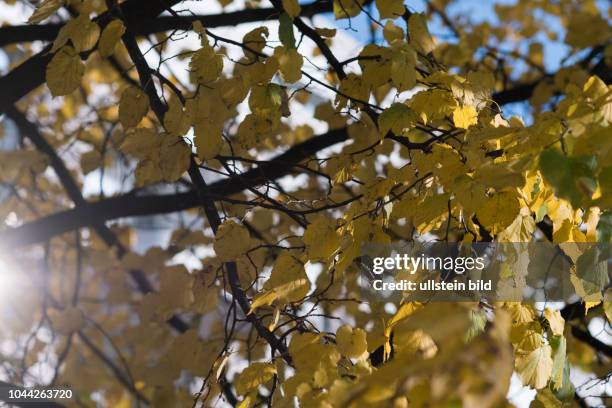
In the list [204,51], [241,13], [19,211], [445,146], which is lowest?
[445,146]

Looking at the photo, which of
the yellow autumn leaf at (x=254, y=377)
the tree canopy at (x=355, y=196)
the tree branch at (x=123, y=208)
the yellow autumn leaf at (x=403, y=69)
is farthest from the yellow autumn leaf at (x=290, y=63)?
the tree branch at (x=123, y=208)

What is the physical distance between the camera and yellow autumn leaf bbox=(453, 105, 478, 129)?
90 cm

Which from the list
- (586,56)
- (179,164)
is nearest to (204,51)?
(179,164)

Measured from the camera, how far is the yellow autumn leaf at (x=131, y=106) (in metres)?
0.96

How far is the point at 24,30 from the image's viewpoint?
1.20 m

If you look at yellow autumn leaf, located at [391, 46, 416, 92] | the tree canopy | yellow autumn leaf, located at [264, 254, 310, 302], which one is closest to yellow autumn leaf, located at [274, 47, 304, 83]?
the tree canopy

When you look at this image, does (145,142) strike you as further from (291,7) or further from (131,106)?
(291,7)

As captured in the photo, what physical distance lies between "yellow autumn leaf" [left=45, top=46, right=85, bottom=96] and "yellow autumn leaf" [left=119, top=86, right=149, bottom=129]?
0.06m

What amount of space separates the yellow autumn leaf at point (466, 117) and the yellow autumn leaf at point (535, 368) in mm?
274

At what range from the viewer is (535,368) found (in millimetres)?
788

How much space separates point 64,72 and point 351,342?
479 mm

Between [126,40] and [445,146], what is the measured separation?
1.48 feet

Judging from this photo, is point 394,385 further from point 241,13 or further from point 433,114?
point 241,13

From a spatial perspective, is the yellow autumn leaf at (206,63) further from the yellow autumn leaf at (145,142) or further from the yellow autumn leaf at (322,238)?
the yellow autumn leaf at (322,238)
